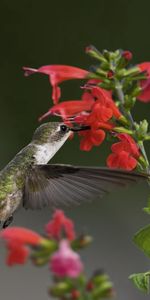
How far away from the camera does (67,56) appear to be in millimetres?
7375

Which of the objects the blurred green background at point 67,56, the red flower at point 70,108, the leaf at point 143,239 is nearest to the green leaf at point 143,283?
the leaf at point 143,239

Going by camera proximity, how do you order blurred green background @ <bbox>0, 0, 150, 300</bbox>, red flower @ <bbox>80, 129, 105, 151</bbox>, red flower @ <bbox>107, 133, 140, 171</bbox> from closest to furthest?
1. red flower @ <bbox>107, 133, 140, 171</bbox>
2. red flower @ <bbox>80, 129, 105, 151</bbox>
3. blurred green background @ <bbox>0, 0, 150, 300</bbox>

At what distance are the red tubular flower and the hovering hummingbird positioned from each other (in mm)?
713

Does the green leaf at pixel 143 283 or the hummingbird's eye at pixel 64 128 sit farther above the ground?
the hummingbird's eye at pixel 64 128

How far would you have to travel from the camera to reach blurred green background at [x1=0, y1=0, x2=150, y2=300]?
634cm

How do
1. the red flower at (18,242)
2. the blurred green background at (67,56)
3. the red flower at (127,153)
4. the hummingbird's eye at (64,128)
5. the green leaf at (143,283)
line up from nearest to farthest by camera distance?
the red flower at (18,242)
the green leaf at (143,283)
the red flower at (127,153)
the hummingbird's eye at (64,128)
the blurred green background at (67,56)

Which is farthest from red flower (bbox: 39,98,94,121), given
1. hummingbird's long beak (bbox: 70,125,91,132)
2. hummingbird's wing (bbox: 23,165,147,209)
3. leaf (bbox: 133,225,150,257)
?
leaf (bbox: 133,225,150,257)

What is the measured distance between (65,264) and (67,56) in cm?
642

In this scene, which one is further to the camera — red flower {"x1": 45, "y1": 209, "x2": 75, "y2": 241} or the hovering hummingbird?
the hovering hummingbird

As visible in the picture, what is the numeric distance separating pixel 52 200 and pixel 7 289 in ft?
10.0

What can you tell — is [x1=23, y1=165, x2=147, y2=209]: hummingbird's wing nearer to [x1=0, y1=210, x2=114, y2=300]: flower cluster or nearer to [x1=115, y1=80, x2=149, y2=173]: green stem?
[x1=115, y1=80, x2=149, y2=173]: green stem

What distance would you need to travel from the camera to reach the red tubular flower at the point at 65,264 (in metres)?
1.08

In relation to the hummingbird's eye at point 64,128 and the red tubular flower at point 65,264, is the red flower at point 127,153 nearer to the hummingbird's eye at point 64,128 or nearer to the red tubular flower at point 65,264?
the hummingbird's eye at point 64,128

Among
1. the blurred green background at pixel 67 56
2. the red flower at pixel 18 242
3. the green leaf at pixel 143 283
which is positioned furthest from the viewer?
the blurred green background at pixel 67 56
